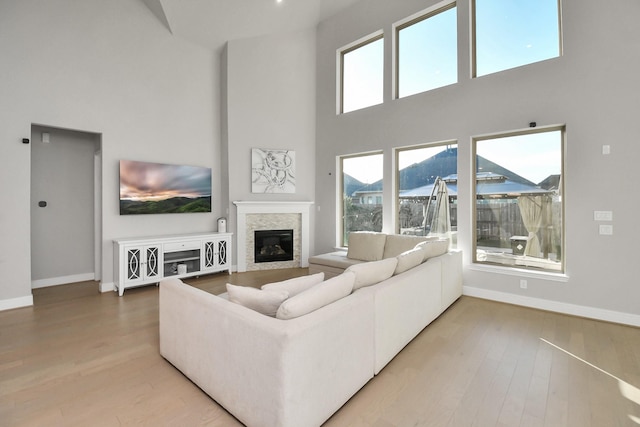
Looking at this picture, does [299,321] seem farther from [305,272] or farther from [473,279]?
[305,272]

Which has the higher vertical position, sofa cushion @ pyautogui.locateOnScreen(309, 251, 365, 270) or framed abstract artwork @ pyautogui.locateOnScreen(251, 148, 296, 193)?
framed abstract artwork @ pyautogui.locateOnScreen(251, 148, 296, 193)

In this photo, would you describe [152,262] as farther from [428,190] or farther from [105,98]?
[428,190]

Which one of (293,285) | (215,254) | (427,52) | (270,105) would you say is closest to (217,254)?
(215,254)

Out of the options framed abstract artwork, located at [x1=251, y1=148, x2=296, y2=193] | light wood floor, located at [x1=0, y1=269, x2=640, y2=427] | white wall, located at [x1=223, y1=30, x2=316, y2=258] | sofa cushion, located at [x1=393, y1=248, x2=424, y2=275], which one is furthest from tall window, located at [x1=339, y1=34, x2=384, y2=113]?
light wood floor, located at [x1=0, y1=269, x2=640, y2=427]

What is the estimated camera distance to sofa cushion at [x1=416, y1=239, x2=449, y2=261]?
3407 mm

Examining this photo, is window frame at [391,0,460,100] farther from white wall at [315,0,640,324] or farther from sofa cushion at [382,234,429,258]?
sofa cushion at [382,234,429,258]

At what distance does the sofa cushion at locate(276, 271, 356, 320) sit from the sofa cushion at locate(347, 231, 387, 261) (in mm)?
2599

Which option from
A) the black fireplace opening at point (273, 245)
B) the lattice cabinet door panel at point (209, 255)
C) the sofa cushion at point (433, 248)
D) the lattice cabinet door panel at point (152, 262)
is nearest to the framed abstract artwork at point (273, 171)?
the black fireplace opening at point (273, 245)

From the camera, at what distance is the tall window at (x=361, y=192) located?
221 inches

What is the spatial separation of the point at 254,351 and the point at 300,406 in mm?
368

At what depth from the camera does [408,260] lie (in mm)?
2898

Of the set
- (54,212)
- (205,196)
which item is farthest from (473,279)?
(54,212)

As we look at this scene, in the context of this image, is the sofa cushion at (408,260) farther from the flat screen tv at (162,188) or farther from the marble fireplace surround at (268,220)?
the flat screen tv at (162,188)

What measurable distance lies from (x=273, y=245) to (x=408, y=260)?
3.71 m
